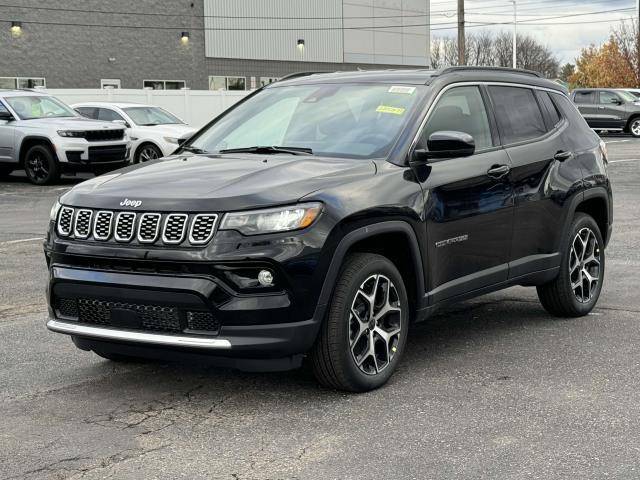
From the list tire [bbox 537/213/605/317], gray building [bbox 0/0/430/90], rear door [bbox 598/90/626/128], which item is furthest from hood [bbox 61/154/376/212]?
gray building [bbox 0/0/430/90]

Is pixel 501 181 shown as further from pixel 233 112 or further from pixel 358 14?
pixel 358 14

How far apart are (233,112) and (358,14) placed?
4571 cm

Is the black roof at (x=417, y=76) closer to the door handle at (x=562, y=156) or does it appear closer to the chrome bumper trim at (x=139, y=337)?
the door handle at (x=562, y=156)

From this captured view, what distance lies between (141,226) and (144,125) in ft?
58.3

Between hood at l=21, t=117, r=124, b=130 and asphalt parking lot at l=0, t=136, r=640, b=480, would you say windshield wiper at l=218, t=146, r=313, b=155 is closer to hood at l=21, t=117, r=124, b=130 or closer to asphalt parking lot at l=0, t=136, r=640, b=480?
asphalt parking lot at l=0, t=136, r=640, b=480

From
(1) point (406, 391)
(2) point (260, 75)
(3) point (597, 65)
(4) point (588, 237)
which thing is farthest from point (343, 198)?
(3) point (597, 65)

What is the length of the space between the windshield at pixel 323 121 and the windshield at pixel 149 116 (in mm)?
→ 16181

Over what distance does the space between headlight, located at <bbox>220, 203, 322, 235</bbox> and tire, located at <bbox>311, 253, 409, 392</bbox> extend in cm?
41

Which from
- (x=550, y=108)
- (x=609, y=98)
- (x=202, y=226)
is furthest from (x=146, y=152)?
(x=609, y=98)

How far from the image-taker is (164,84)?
1698 inches

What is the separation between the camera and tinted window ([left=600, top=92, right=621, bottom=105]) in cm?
3672

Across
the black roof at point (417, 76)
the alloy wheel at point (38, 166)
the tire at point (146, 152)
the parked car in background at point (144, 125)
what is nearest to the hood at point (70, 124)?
the alloy wheel at point (38, 166)

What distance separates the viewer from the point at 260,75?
47219 millimetres

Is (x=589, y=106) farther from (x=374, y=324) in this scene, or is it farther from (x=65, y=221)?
(x=65, y=221)
